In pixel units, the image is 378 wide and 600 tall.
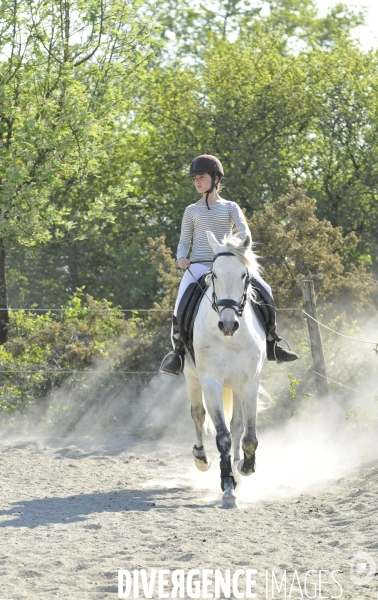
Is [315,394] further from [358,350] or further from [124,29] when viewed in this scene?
[124,29]

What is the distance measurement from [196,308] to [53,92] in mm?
8157

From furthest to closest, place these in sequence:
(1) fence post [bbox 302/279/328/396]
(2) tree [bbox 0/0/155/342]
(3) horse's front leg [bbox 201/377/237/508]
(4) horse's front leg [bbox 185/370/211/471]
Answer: (2) tree [bbox 0/0/155/342] → (1) fence post [bbox 302/279/328/396] → (4) horse's front leg [bbox 185/370/211/471] → (3) horse's front leg [bbox 201/377/237/508]

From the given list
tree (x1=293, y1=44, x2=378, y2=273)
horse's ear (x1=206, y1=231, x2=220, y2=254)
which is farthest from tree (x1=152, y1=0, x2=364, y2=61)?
horse's ear (x1=206, y1=231, x2=220, y2=254)

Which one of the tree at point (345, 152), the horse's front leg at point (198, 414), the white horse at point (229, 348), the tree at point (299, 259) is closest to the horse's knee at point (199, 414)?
the horse's front leg at point (198, 414)

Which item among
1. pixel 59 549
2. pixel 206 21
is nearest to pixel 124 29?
pixel 59 549

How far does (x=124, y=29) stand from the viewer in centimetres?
1669

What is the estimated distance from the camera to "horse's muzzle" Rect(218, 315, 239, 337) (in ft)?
25.1

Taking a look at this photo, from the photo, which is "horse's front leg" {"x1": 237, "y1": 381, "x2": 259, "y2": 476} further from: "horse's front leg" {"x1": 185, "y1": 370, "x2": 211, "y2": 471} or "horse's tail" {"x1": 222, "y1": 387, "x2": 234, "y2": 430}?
"horse's front leg" {"x1": 185, "y1": 370, "x2": 211, "y2": 471}

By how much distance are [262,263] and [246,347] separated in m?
6.22

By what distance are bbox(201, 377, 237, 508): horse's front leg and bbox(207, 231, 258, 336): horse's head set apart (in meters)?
0.76

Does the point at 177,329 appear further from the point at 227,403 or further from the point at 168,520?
the point at 168,520

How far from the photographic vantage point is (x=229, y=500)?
26.7ft

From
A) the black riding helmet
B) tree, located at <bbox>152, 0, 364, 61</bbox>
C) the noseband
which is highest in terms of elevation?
tree, located at <bbox>152, 0, 364, 61</bbox>

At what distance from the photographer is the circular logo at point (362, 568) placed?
213 inches
